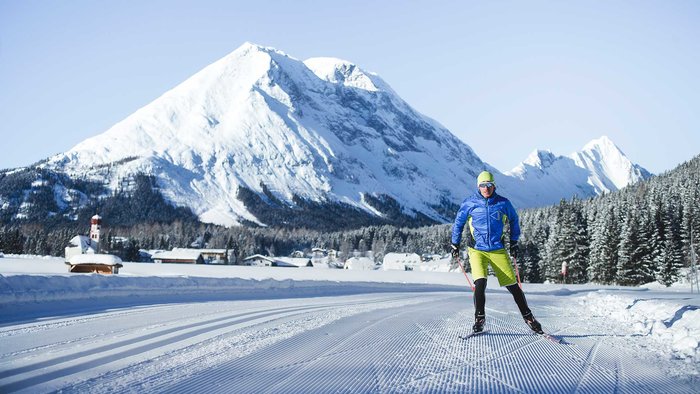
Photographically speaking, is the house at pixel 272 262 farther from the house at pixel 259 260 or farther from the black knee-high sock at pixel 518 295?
the black knee-high sock at pixel 518 295

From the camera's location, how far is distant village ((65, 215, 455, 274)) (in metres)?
40.9

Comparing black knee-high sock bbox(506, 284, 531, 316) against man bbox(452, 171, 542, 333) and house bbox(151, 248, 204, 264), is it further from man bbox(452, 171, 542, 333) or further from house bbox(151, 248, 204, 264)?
house bbox(151, 248, 204, 264)

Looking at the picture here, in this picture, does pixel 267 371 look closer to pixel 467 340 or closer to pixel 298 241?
pixel 467 340

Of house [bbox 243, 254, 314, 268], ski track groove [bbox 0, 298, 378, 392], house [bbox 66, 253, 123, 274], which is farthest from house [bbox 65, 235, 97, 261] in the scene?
Result: ski track groove [bbox 0, 298, 378, 392]

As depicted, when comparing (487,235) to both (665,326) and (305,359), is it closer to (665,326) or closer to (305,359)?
(305,359)

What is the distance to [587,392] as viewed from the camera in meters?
4.57

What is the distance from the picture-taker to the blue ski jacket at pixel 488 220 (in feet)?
24.8

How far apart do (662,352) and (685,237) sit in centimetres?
6086

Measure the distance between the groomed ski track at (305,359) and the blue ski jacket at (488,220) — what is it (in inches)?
52.3

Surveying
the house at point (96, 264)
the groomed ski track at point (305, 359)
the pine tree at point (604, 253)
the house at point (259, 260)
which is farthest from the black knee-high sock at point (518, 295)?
the house at point (259, 260)

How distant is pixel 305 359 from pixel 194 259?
93.7 m

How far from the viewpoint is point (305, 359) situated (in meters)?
5.50

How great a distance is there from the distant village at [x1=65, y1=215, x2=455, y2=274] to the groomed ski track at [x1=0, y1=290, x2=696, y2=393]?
35.7 meters

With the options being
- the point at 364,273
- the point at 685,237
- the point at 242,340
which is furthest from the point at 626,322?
the point at 685,237
